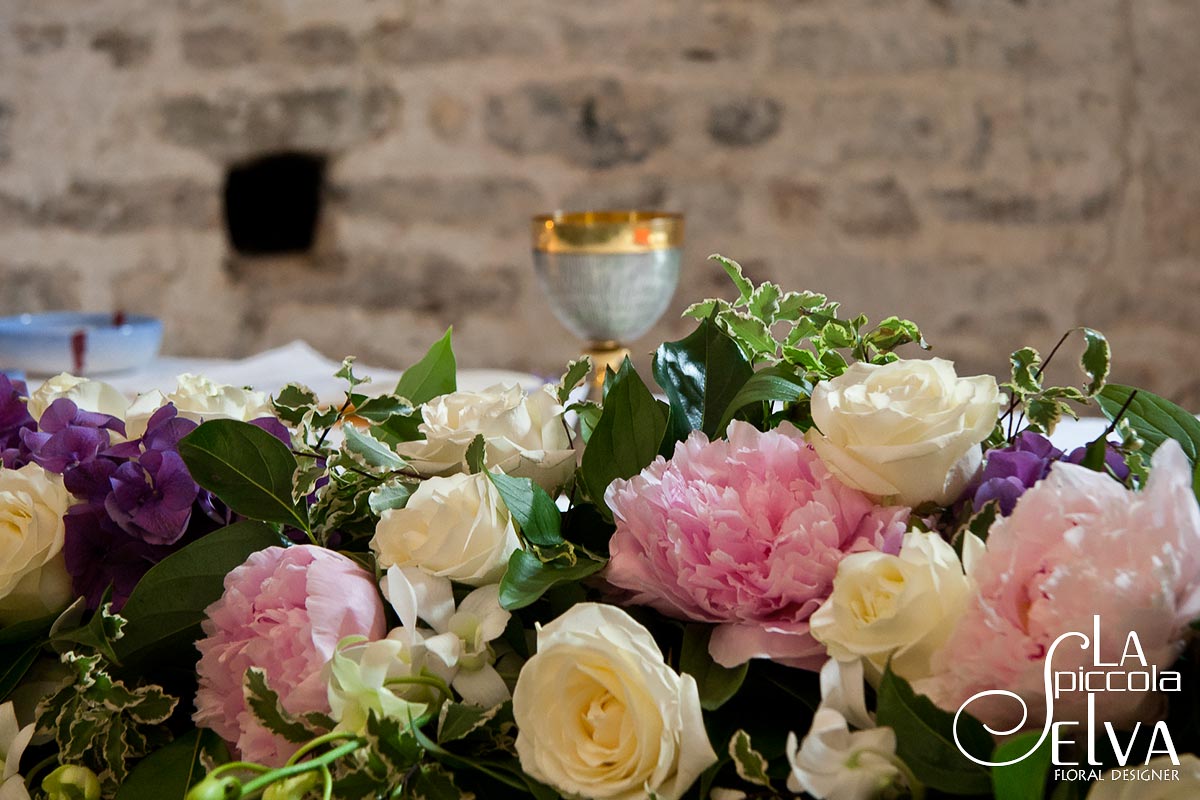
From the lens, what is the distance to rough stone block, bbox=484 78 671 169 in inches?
93.0

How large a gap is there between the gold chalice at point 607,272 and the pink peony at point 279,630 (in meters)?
0.73

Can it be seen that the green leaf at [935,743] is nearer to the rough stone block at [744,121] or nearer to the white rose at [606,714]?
the white rose at [606,714]

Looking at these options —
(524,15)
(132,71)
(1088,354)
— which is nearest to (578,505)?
(1088,354)

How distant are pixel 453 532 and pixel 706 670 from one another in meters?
0.09

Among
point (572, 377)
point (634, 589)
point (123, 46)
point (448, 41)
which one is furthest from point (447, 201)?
point (634, 589)

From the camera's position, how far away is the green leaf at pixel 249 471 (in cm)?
45

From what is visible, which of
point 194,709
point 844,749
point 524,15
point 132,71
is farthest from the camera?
point 132,71

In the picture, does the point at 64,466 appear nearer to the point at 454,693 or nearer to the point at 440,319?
the point at 454,693

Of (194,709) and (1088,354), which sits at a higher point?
(1088,354)

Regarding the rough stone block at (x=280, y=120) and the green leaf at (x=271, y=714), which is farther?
the rough stone block at (x=280, y=120)

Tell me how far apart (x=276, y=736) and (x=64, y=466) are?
18cm

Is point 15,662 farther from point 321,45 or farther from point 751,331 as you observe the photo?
point 321,45

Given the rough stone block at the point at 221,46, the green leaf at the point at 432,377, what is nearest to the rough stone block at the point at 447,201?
the rough stone block at the point at 221,46

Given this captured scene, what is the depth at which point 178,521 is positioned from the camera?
1.55 feet
